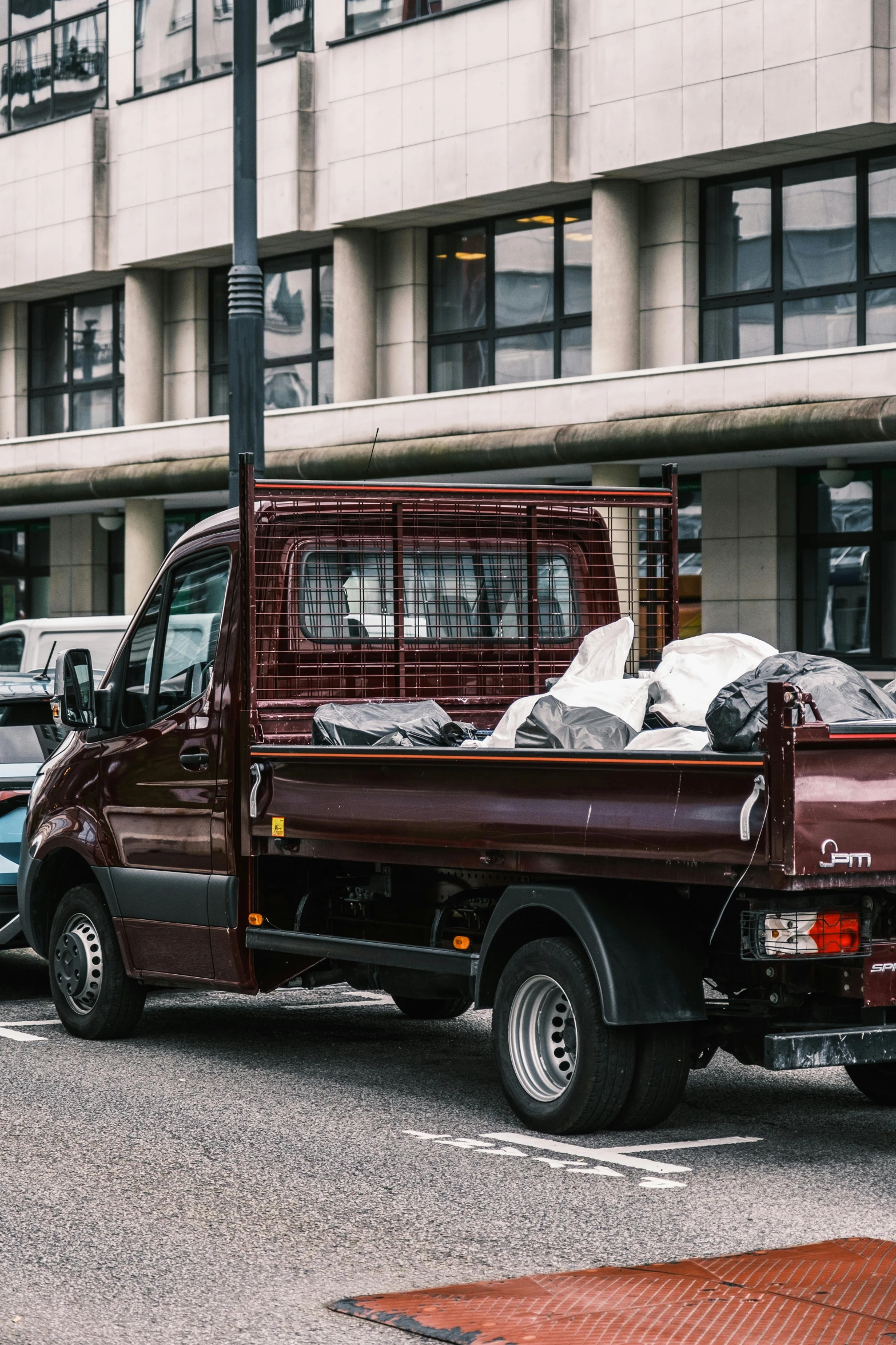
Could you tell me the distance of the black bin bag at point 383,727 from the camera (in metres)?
8.86

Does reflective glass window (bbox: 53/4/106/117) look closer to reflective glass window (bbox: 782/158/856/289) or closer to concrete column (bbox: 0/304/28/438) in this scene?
concrete column (bbox: 0/304/28/438)

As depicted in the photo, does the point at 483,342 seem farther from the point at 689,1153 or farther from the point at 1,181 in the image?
the point at 689,1153

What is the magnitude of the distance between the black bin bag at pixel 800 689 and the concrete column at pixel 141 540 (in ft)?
87.4

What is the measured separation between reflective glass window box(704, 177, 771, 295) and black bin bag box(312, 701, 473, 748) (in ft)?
57.1

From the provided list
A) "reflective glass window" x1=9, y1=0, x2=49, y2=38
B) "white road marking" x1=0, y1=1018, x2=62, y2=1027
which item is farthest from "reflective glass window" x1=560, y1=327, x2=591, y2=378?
"white road marking" x1=0, y1=1018, x2=62, y2=1027

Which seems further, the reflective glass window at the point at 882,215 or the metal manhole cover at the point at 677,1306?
the reflective glass window at the point at 882,215

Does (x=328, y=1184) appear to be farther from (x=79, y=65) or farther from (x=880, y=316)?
(x=79, y=65)

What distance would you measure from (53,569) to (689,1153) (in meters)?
32.1

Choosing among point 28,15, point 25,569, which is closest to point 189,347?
point 28,15

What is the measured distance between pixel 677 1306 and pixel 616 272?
2172 centimetres

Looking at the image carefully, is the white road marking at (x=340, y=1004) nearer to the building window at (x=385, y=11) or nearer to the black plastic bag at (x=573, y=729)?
the black plastic bag at (x=573, y=729)

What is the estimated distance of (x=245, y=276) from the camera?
14930mm

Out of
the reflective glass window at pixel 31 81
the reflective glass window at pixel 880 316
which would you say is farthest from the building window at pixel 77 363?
the reflective glass window at pixel 880 316

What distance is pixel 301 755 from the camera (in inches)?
329
